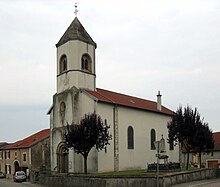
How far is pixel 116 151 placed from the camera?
38.0m

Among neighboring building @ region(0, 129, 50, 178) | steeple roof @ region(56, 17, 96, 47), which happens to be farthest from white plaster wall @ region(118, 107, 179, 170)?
neighboring building @ region(0, 129, 50, 178)

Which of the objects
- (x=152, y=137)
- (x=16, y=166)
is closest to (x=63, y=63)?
(x=152, y=137)

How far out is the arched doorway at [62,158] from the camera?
38.4 meters

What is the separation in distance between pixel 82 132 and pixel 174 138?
991 cm

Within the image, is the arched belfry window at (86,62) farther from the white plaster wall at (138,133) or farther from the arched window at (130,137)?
the arched window at (130,137)

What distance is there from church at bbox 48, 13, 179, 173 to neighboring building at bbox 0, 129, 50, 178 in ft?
60.2

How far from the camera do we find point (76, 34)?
39000 millimetres

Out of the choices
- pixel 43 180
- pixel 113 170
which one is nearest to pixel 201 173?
pixel 113 170

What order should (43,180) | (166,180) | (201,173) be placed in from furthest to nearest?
(43,180), (201,173), (166,180)

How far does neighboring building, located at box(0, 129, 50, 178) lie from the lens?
58562 millimetres

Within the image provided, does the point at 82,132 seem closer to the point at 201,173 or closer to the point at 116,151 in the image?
the point at 116,151

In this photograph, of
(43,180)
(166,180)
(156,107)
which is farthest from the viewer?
(156,107)

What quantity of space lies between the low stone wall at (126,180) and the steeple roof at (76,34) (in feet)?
47.6

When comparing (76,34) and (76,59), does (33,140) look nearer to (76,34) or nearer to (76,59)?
(76,59)
